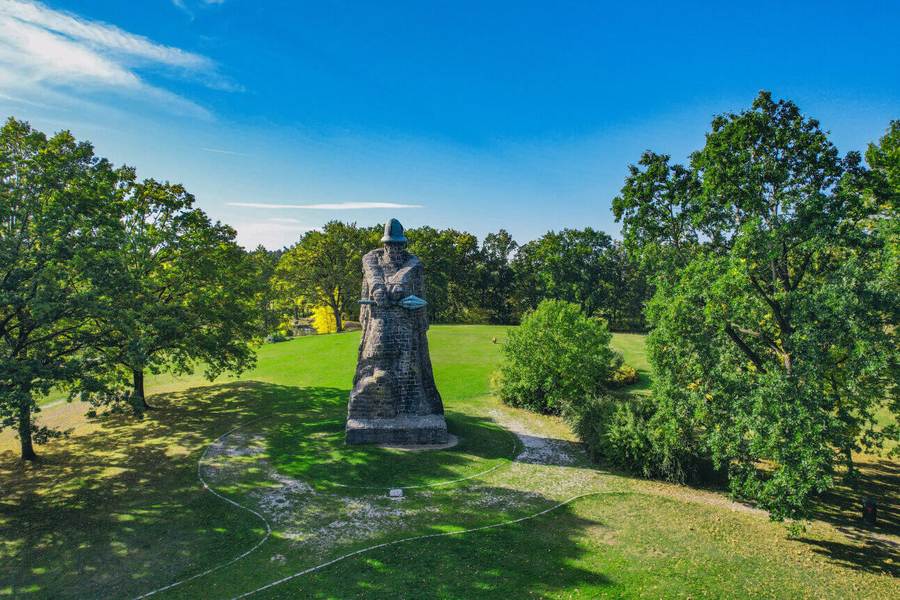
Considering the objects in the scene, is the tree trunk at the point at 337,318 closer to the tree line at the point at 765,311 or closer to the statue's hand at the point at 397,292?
the statue's hand at the point at 397,292

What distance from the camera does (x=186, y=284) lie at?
25.3m

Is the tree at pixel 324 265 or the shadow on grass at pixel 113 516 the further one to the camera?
the tree at pixel 324 265

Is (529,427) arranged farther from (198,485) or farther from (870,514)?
(198,485)

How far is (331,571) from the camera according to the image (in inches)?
494

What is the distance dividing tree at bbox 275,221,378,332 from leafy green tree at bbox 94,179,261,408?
32.8 meters

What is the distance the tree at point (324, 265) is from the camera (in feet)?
202

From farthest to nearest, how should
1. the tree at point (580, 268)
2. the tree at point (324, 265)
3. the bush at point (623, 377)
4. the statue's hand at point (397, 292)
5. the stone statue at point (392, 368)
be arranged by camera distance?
1. the tree at point (580, 268)
2. the tree at point (324, 265)
3. the bush at point (623, 377)
4. the statue's hand at point (397, 292)
5. the stone statue at point (392, 368)

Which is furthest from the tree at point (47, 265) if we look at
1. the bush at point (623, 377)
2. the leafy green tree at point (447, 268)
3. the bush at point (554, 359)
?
the leafy green tree at point (447, 268)

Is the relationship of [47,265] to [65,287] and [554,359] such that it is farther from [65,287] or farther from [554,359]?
[554,359]

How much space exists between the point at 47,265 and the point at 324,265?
46.0 m

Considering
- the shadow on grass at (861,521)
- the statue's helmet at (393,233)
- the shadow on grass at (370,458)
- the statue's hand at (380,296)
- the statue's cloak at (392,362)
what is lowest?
the shadow on grass at (861,521)

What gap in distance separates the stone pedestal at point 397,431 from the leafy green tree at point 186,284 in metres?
9.58

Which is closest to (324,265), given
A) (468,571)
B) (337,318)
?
(337,318)

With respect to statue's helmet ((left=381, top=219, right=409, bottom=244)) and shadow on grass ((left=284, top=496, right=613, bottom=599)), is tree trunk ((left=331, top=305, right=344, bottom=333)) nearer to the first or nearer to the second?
statue's helmet ((left=381, top=219, right=409, bottom=244))
